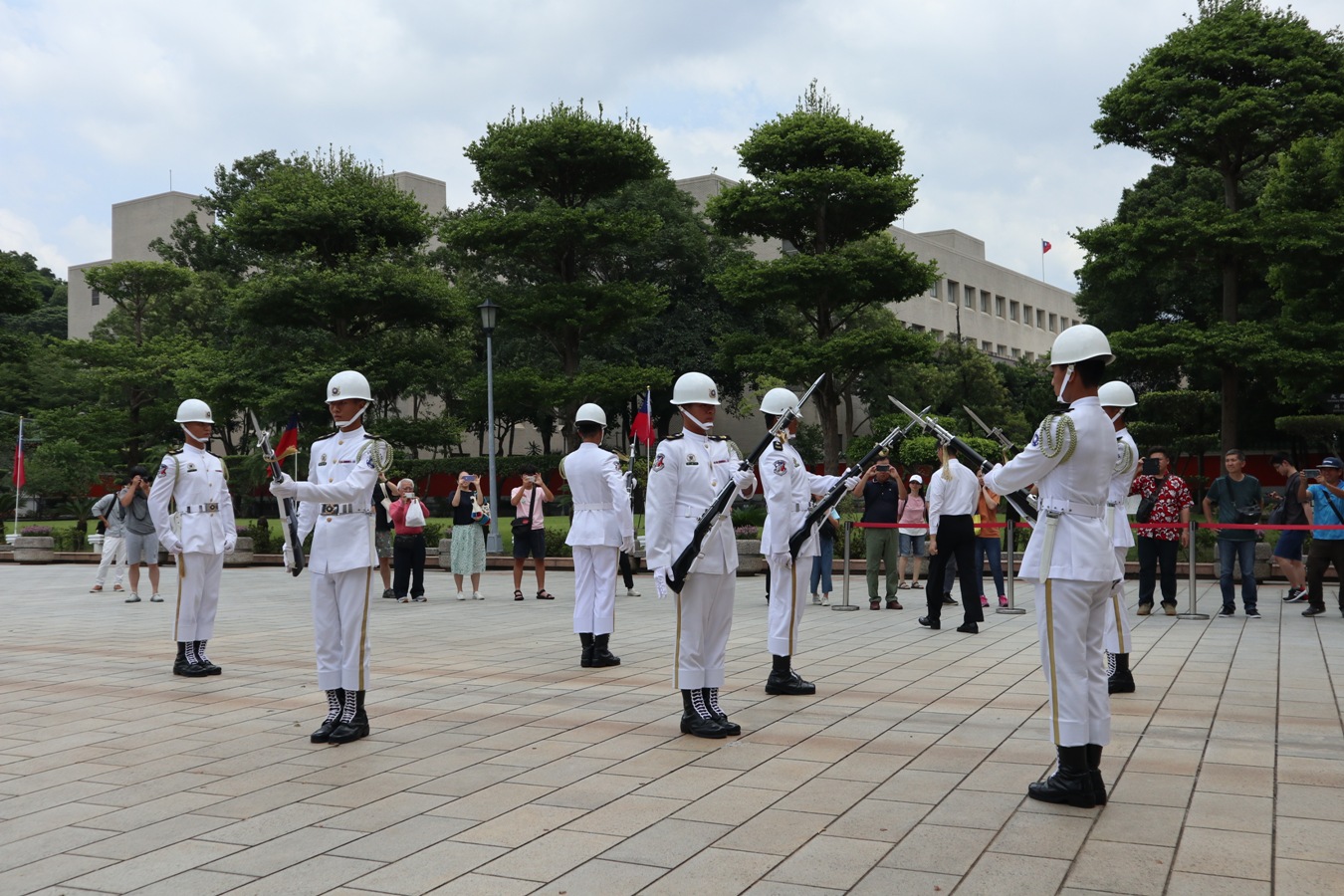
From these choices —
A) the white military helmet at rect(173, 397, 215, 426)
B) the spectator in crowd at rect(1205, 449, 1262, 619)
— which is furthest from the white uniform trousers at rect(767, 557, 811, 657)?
the spectator in crowd at rect(1205, 449, 1262, 619)

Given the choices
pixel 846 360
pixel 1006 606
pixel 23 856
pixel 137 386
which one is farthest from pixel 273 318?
pixel 23 856

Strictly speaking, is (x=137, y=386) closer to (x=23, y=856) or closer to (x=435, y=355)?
(x=435, y=355)

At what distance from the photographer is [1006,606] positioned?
14055 mm

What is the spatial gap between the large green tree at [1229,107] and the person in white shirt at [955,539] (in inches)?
666

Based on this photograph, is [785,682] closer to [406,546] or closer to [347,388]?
[347,388]

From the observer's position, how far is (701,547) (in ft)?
22.1

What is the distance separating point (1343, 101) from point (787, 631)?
79.1 ft

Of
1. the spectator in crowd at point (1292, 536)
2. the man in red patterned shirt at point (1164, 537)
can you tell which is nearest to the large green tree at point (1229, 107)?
the spectator in crowd at point (1292, 536)

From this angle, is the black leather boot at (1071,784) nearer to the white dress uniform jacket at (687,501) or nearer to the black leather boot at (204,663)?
the white dress uniform jacket at (687,501)

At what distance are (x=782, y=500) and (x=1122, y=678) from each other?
2608mm

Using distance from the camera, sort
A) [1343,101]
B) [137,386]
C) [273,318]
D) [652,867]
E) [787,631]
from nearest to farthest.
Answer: [652,867] < [787,631] < [1343,101] < [273,318] < [137,386]

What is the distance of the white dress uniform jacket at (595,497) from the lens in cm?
1025

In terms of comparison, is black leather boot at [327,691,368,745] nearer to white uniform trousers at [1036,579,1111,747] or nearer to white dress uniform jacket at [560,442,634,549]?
white dress uniform jacket at [560,442,634,549]

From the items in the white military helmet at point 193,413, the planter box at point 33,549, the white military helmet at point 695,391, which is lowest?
the planter box at point 33,549
